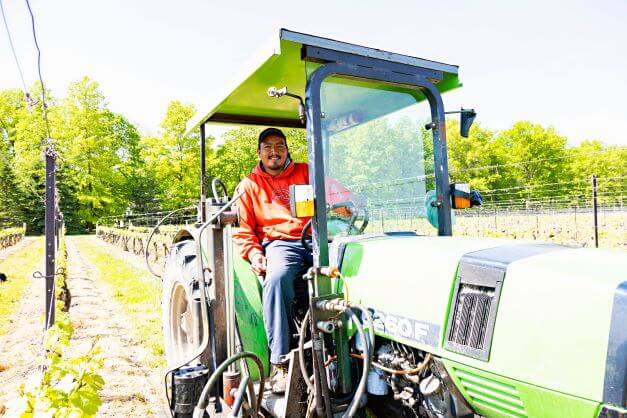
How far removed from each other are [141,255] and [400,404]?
1620 cm

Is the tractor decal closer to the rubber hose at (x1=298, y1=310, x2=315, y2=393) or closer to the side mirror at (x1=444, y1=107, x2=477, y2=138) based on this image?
the rubber hose at (x1=298, y1=310, x2=315, y2=393)

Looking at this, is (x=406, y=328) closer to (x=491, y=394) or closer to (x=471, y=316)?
(x=471, y=316)

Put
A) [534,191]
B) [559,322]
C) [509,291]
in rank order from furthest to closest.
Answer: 1. [534,191]
2. [509,291]
3. [559,322]

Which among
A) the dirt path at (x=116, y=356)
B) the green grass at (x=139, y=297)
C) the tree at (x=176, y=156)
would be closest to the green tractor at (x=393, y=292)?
the dirt path at (x=116, y=356)

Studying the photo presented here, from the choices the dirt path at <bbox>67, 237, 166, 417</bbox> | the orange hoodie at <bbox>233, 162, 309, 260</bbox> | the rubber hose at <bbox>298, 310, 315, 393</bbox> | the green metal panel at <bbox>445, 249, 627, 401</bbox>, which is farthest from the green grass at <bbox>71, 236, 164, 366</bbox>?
the green metal panel at <bbox>445, 249, 627, 401</bbox>

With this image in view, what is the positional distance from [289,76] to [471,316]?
5.44 feet

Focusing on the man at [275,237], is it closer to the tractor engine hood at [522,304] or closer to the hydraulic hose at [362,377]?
the tractor engine hood at [522,304]

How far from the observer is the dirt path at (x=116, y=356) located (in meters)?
4.06

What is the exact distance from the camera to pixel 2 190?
3947 cm

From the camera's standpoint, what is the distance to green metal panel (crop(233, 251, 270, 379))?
2.76 meters

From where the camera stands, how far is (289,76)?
2742mm

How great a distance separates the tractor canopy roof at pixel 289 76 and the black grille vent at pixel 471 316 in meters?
1.14

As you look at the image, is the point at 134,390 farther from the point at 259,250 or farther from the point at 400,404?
the point at 400,404

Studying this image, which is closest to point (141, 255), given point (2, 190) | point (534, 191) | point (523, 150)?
point (2, 190)
